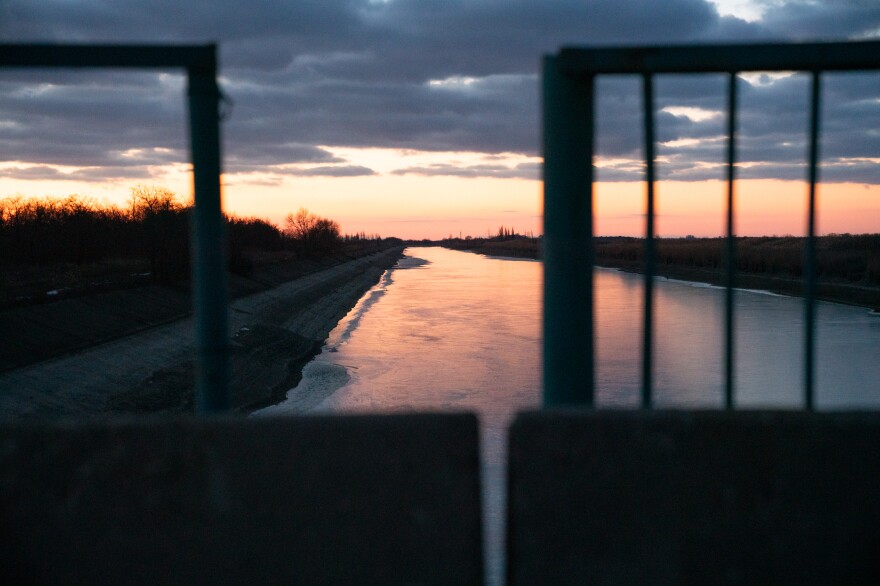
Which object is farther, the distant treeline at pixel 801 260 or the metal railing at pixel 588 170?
the distant treeline at pixel 801 260

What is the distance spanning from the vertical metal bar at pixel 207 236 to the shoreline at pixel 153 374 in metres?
6.85

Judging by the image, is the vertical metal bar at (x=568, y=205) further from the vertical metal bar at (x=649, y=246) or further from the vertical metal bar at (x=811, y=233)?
the vertical metal bar at (x=811, y=233)

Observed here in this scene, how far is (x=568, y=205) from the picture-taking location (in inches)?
118

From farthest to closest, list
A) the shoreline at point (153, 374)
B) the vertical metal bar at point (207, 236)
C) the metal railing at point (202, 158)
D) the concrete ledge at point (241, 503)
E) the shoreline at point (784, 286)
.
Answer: the shoreline at point (784, 286)
the shoreline at point (153, 374)
the vertical metal bar at point (207, 236)
the metal railing at point (202, 158)
the concrete ledge at point (241, 503)

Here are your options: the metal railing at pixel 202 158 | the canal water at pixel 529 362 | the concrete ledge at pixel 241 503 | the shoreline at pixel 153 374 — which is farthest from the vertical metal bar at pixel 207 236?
the shoreline at pixel 153 374

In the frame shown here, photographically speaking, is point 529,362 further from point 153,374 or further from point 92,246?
point 92,246

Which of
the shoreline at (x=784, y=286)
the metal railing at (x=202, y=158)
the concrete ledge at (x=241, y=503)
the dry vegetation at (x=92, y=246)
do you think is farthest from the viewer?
the shoreline at (x=784, y=286)

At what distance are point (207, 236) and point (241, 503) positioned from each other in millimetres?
1100

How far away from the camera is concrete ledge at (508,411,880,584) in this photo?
2.40 metres

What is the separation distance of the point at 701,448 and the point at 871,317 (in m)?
35.3

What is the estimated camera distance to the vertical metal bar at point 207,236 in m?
2.98

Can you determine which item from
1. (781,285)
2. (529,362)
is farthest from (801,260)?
(529,362)

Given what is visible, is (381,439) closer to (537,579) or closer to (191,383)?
(537,579)

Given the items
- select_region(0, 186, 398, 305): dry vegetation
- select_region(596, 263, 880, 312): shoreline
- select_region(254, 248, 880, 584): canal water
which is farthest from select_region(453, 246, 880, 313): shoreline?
select_region(0, 186, 398, 305): dry vegetation
